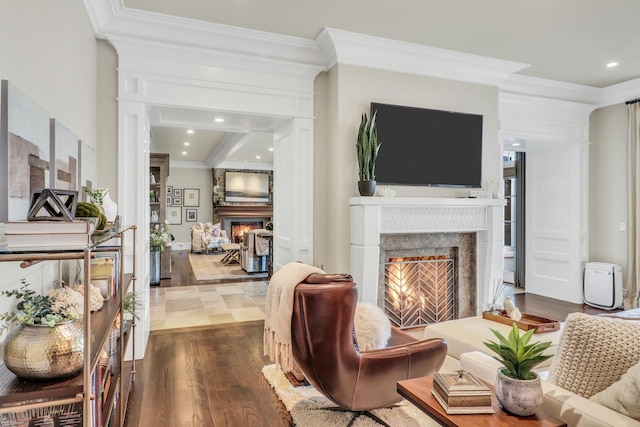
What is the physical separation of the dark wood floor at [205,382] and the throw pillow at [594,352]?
155 cm

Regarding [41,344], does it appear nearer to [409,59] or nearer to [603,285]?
[409,59]

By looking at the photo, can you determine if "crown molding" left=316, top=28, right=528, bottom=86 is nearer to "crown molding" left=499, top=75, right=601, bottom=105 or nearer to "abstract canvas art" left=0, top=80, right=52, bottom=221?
"crown molding" left=499, top=75, right=601, bottom=105

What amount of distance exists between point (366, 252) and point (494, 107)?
241 centimetres

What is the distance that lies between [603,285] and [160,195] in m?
6.81

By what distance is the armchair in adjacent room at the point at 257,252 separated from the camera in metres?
7.35

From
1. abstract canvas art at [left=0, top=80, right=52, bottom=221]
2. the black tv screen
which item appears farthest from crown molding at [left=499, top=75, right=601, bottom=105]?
abstract canvas art at [left=0, top=80, right=52, bottom=221]

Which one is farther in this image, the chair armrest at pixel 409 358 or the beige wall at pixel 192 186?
the beige wall at pixel 192 186

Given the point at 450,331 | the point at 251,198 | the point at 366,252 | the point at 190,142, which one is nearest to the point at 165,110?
the point at 366,252

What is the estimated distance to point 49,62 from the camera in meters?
2.01

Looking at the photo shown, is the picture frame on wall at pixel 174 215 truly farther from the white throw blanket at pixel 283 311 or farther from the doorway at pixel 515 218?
the white throw blanket at pixel 283 311

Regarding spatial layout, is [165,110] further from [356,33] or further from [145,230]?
[356,33]

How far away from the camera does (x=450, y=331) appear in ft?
9.10

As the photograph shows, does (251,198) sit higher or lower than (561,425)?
higher

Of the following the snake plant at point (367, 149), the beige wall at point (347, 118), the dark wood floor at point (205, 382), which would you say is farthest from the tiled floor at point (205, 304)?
the snake plant at point (367, 149)
